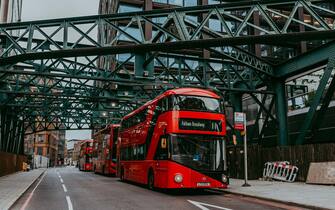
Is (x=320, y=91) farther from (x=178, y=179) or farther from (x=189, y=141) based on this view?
(x=178, y=179)

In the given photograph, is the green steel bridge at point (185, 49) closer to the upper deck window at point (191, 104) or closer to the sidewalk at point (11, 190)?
the upper deck window at point (191, 104)

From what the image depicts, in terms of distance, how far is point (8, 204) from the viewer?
10.5 m

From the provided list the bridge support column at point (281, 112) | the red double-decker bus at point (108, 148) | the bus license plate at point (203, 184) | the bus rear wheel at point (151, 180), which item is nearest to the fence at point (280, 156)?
the bridge support column at point (281, 112)

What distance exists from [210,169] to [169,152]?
68.1 inches

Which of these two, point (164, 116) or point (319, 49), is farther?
point (319, 49)

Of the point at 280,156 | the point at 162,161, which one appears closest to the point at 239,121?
→ the point at 280,156

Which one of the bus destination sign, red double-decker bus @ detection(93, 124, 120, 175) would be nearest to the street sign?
the bus destination sign

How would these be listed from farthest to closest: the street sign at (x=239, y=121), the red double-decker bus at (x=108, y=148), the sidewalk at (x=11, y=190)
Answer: the red double-decker bus at (x=108, y=148), the street sign at (x=239, y=121), the sidewalk at (x=11, y=190)

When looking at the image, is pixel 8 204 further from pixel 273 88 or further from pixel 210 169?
pixel 273 88

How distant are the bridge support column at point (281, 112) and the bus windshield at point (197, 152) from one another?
10.2 meters

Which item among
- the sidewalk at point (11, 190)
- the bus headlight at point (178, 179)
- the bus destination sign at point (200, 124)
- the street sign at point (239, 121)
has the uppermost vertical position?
the street sign at point (239, 121)

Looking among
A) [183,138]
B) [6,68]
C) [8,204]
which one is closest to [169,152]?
[183,138]

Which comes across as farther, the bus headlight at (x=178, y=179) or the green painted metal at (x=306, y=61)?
the green painted metal at (x=306, y=61)

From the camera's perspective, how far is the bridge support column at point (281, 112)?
23.0 m
